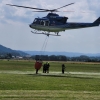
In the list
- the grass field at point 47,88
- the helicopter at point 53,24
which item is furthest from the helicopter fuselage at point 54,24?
the grass field at point 47,88

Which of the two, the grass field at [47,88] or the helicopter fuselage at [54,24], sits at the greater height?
the helicopter fuselage at [54,24]

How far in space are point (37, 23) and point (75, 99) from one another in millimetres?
35502

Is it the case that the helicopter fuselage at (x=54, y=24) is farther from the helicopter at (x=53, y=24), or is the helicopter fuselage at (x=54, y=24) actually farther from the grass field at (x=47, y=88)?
the grass field at (x=47, y=88)

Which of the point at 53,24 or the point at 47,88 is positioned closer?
the point at 47,88

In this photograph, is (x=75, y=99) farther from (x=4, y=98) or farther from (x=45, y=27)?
(x=45, y=27)

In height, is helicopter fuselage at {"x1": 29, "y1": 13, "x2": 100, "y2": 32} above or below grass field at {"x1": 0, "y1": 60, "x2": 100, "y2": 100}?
above

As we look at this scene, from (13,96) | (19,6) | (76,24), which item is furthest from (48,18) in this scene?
(13,96)

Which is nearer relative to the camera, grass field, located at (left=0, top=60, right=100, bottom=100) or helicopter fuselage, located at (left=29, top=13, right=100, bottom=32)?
grass field, located at (left=0, top=60, right=100, bottom=100)

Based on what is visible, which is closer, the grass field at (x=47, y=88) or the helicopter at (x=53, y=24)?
the grass field at (x=47, y=88)

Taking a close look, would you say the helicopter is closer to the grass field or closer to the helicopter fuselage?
the helicopter fuselage

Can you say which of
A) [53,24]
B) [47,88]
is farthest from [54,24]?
[47,88]

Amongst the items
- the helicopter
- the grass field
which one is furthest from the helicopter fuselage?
the grass field

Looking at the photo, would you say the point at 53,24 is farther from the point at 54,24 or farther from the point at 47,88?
the point at 47,88

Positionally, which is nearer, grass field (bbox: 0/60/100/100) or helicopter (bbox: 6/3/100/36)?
grass field (bbox: 0/60/100/100)
